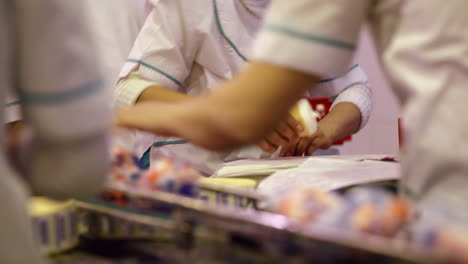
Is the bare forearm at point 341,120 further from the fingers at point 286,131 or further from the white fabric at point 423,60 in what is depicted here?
the white fabric at point 423,60

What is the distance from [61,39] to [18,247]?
0.24 metres

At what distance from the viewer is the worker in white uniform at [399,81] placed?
770 mm

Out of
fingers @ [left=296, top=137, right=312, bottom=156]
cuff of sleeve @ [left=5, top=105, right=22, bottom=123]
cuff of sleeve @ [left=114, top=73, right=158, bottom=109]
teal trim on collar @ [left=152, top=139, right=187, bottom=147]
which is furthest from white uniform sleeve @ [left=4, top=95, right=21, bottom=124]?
fingers @ [left=296, top=137, right=312, bottom=156]

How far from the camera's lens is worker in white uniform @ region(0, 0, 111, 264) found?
0.67 m

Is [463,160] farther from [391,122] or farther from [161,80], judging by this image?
[391,122]

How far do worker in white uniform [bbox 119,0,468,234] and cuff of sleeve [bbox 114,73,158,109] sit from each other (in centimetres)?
88

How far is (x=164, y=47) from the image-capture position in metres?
1.71

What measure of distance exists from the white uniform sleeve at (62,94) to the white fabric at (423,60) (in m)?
0.22

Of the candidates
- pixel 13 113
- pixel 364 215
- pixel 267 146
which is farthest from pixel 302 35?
pixel 13 113

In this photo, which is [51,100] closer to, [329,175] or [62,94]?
[62,94]

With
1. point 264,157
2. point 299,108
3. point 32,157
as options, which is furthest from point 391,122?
point 32,157

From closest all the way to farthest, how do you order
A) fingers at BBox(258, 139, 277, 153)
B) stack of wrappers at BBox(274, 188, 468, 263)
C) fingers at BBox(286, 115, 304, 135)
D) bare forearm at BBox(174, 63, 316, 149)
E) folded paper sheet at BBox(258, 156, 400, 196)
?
stack of wrappers at BBox(274, 188, 468, 263) < bare forearm at BBox(174, 63, 316, 149) < folded paper sheet at BBox(258, 156, 400, 196) < fingers at BBox(286, 115, 304, 135) < fingers at BBox(258, 139, 277, 153)

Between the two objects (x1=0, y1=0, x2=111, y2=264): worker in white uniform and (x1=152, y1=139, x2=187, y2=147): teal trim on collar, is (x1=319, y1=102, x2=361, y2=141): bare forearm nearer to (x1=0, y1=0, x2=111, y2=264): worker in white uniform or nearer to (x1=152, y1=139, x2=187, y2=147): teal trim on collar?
(x1=152, y1=139, x2=187, y2=147): teal trim on collar

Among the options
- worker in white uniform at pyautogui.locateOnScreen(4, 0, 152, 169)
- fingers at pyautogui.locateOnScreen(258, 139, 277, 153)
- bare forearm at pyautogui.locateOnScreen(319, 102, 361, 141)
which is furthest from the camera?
worker in white uniform at pyautogui.locateOnScreen(4, 0, 152, 169)
